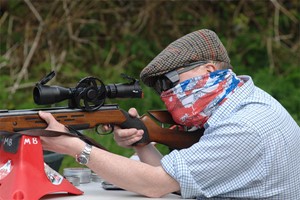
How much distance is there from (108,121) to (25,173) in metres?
0.57

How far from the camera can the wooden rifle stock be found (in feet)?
9.96

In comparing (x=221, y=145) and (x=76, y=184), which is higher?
(x=221, y=145)

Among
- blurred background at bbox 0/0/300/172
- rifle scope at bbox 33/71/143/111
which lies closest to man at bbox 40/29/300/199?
rifle scope at bbox 33/71/143/111

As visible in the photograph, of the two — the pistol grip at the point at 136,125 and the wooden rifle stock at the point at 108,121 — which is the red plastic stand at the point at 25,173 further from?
the pistol grip at the point at 136,125

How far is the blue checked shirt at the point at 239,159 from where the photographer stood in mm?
3023

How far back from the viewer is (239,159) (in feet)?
9.93

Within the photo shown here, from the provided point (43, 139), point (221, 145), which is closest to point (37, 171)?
point (43, 139)

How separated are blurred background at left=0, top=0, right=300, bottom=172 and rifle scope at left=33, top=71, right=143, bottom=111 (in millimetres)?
4836

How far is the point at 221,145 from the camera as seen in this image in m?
3.02

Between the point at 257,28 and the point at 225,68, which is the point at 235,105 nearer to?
the point at 225,68

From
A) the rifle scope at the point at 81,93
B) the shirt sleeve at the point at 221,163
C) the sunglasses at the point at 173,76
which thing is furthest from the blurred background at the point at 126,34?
the shirt sleeve at the point at 221,163

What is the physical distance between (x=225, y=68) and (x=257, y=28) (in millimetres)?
6114

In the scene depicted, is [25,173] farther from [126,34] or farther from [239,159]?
[126,34]

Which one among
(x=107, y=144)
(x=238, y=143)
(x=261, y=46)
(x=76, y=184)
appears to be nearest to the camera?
(x=238, y=143)
